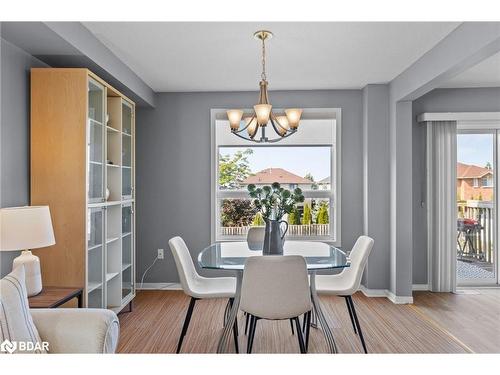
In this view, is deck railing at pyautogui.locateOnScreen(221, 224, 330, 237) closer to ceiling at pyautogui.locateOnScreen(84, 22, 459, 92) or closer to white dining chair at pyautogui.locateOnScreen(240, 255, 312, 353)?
ceiling at pyautogui.locateOnScreen(84, 22, 459, 92)

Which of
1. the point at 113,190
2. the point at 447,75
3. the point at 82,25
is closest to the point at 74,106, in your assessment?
the point at 82,25

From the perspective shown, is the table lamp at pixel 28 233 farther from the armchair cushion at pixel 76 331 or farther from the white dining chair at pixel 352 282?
the white dining chair at pixel 352 282

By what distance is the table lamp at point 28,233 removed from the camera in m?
2.26

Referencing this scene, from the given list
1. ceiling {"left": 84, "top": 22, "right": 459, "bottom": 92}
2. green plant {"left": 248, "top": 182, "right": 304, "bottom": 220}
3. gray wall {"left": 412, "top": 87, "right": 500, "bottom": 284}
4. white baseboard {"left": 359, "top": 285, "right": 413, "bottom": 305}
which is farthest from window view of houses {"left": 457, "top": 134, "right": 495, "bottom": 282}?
green plant {"left": 248, "top": 182, "right": 304, "bottom": 220}

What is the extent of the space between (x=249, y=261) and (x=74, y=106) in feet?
5.74

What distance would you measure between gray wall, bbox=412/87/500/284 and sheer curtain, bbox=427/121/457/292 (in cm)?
9

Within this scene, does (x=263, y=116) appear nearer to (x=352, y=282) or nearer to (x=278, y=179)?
(x=352, y=282)

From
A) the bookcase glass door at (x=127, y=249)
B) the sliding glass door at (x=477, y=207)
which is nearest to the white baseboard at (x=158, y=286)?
the bookcase glass door at (x=127, y=249)

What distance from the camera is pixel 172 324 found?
3.45 m

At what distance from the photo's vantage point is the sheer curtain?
4461mm

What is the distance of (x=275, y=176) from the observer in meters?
4.73

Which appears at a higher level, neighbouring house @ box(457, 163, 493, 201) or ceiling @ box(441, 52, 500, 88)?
ceiling @ box(441, 52, 500, 88)
